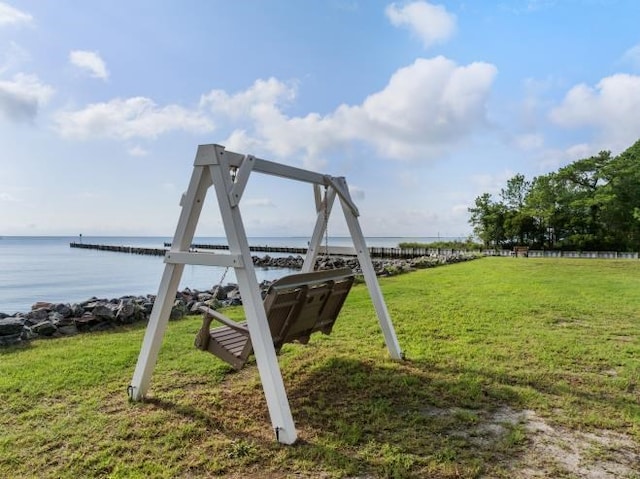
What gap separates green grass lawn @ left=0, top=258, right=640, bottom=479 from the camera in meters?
2.48

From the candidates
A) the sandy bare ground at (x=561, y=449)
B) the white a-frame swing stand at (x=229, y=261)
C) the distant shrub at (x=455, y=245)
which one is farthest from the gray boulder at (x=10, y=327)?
the distant shrub at (x=455, y=245)

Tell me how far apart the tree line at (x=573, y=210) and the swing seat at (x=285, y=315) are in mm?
35060

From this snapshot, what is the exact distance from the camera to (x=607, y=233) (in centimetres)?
3616

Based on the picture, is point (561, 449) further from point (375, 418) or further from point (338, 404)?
point (338, 404)

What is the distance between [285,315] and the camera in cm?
344

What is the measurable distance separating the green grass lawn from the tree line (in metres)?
33.3

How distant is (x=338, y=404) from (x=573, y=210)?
135 ft

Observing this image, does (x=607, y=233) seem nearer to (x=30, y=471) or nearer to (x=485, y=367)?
(x=485, y=367)

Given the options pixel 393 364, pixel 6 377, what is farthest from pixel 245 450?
pixel 6 377

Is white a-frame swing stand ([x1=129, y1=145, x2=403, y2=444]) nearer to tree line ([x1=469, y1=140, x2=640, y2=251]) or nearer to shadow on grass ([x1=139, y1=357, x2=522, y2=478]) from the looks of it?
shadow on grass ([x1=139, y1=357, x2=522, y2=478])

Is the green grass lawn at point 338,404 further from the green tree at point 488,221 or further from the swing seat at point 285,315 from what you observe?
the green tree at point 488,221

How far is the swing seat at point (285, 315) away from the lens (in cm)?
324

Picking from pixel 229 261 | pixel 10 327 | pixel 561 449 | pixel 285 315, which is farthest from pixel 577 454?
pixel 10 327

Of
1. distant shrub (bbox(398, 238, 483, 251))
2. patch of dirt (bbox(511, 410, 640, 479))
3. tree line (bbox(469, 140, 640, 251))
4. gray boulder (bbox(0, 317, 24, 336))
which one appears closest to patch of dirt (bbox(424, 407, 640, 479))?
patch of dirt (bbox(511, 410, 640, 479))
